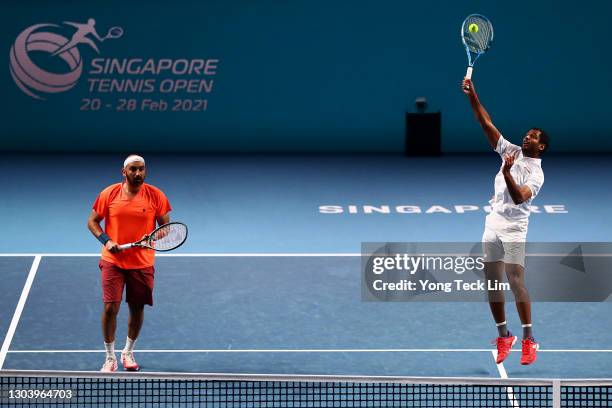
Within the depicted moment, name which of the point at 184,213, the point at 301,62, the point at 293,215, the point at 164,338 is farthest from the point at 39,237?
the point at 301,62

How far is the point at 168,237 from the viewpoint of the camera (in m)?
9.45

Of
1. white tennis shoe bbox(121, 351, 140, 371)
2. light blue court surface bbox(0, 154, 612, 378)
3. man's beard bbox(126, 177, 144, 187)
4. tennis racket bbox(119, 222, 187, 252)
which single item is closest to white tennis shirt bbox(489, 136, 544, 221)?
light blue court surface bbox(0, 154, 612, 378)

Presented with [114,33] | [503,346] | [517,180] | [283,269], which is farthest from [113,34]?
[503,346]

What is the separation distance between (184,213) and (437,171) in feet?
13.4

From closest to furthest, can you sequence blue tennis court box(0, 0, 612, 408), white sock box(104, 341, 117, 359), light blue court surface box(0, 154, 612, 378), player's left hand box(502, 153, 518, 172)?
player's left hand box(502, 153, 518, 172), white sock box(104, 341, 117, 359), blue tennis court box(0, 0, 612, 408), light blue court surface box(0, 154, 612, 378)

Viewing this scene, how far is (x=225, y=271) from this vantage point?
12.7m

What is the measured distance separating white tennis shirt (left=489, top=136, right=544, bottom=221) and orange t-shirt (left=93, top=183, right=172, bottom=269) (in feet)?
8.52

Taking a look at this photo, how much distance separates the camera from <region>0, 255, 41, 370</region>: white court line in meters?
10.2

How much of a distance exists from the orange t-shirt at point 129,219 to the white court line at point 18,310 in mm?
1308

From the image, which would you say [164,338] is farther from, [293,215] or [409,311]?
[293,215]

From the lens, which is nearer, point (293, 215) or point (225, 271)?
point (225, 271)

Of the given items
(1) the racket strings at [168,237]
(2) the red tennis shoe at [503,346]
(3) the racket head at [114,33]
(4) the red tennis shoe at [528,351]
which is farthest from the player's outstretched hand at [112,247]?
(3) the racket head at [114,33]

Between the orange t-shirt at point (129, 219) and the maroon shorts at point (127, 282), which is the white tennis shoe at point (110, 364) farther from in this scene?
the orange t-shirt at point (129, 219)

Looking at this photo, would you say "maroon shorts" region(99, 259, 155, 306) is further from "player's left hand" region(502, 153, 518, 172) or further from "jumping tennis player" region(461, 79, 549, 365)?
"player's left hand" region(502, 153, 518, 172)
